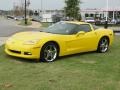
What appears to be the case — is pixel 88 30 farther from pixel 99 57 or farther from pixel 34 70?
pixel 34 70

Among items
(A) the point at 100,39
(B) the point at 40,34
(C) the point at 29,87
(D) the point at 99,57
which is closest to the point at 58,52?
(B) the point at 40,34

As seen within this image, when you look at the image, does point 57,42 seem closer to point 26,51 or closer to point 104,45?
point 26,51

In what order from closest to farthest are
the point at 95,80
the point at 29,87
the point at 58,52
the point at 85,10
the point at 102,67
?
the point at 29,87 < the point at 95,80 < the point at 102,67 < the point at 58,52 < the point at 85,10

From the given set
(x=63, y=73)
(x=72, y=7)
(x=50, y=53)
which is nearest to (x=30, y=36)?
(x=50, y=53)

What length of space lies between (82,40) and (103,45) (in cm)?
139

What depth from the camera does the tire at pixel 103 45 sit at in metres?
12.0

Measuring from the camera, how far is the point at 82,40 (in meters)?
11.0

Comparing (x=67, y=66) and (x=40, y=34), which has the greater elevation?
(x=40, y=34)

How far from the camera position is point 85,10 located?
81.6 metres

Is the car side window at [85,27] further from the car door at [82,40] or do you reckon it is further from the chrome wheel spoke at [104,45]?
the chrome wheel spoke at [104,45]

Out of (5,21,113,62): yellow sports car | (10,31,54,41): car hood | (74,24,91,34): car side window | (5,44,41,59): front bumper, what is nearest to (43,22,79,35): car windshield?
(5,21,113,62): yellow sports car

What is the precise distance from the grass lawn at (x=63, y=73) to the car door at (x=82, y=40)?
1.15 feet

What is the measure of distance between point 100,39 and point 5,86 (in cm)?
590

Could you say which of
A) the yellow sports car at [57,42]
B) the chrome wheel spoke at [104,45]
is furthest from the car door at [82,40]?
the chrome wheel spoke at [104,45]
